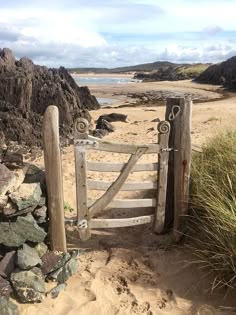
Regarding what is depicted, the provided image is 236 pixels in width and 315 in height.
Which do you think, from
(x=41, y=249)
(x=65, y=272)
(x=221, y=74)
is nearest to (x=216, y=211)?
(x=65, y=272)

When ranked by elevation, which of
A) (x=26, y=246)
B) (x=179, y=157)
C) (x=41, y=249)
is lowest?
(x=41, y=249)

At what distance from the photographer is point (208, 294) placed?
15.0ft

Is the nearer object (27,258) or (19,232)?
(27,258)

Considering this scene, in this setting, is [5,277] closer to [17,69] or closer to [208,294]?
[208,294]

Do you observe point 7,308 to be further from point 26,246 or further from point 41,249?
point 41,249

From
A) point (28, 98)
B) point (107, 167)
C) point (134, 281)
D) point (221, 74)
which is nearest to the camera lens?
point (134, 281)

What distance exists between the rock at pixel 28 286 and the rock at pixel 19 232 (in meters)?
0.39

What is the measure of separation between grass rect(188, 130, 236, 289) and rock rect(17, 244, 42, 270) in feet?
6.20

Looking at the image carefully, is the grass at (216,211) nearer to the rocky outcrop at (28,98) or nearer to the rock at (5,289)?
the rock at (5,289)

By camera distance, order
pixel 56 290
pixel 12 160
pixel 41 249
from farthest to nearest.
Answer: pixel 12 160 → pixel 41 249 → pixel 56 290

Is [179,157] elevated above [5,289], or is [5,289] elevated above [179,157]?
[179,157]

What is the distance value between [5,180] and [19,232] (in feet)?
2.06

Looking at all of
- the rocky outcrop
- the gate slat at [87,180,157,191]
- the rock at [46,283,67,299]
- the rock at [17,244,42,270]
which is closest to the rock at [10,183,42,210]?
the rock at [17,244,42,270]

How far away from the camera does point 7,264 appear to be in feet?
15.3
